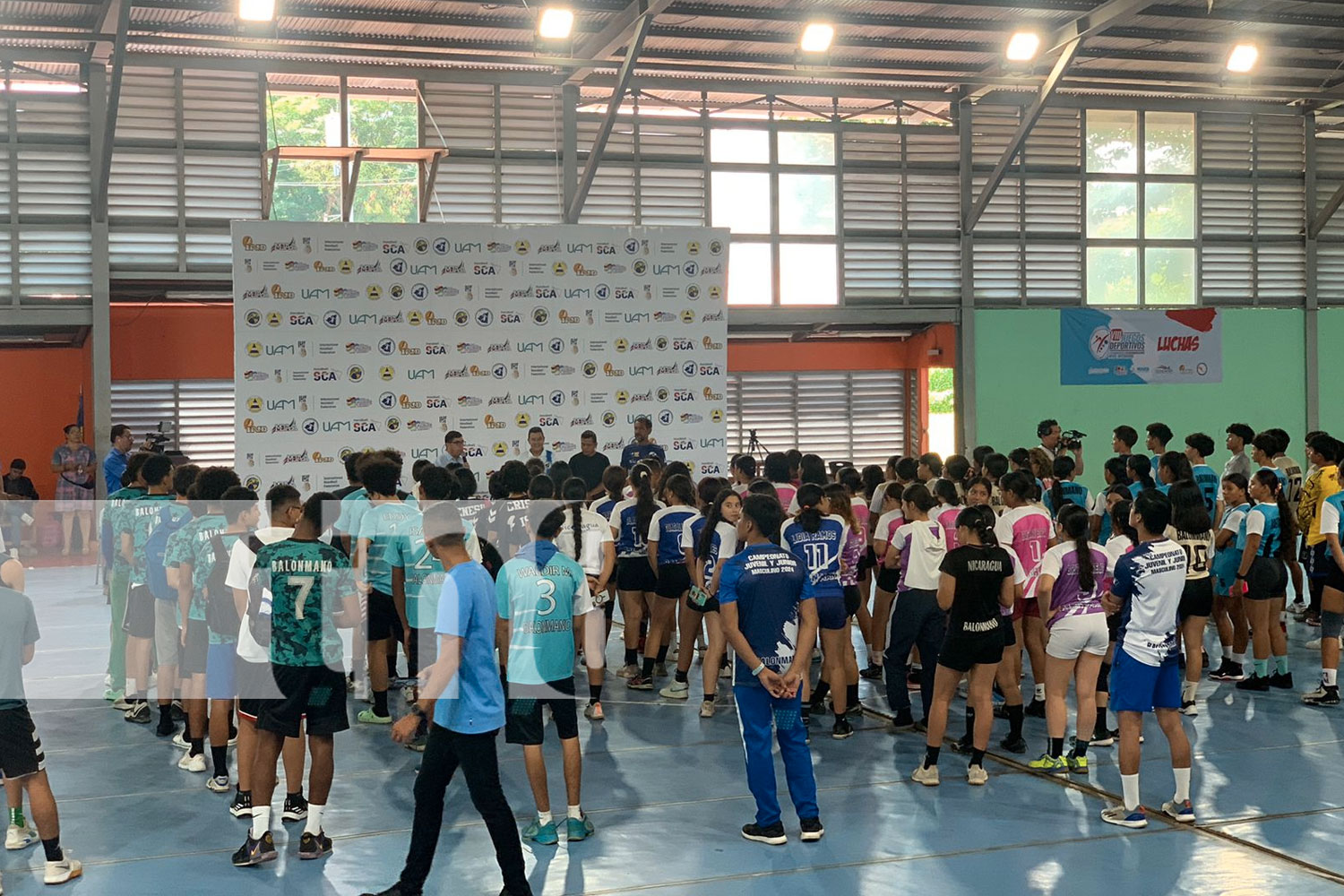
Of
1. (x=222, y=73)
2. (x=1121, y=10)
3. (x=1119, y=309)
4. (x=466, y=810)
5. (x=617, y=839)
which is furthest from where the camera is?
(x=1119, y=309)

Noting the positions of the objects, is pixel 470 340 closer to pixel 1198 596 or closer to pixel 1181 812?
pixel 1198 596

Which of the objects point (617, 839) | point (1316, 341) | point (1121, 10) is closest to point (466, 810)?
point (617, 839)

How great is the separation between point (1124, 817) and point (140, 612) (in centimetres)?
563

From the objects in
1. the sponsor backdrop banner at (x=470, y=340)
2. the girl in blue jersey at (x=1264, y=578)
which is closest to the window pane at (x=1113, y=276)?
the sponsor backdrop banner at (x=470, y=340)

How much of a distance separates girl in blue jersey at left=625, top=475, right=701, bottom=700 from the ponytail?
262cm

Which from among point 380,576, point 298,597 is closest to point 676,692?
point 380,576

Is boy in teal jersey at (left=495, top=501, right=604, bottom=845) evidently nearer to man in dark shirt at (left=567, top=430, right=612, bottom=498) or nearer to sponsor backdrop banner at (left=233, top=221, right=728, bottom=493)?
man in dark shirt at (left=567, top=430, right=612, bottom=498)

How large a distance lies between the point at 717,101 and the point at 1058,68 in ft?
14.8

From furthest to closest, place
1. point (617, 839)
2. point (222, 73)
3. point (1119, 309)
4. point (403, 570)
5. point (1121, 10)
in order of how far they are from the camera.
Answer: point (1119, 309)
point (222, 73)
point (1121, 10)
point (403, 570)
point (617, 839)

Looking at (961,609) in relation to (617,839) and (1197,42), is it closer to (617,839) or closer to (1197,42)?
(617,839)

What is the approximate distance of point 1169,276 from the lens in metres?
19.1

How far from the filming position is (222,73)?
50.9 feet

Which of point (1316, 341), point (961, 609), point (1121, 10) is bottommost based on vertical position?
point (961, 609)

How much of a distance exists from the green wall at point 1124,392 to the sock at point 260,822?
14373mm
